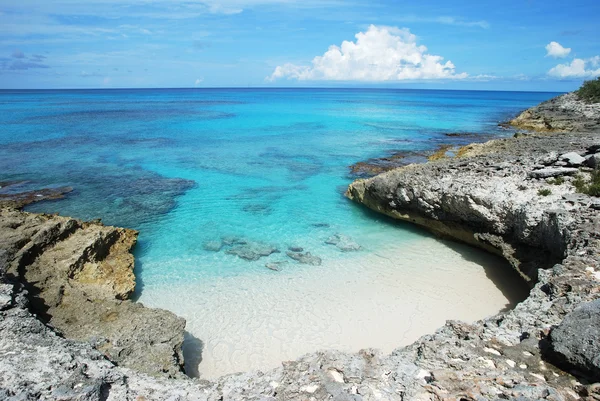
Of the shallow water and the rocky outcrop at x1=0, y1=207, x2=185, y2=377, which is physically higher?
the rocky outcrop at x1=0, y1=207, x2=185, y2=377

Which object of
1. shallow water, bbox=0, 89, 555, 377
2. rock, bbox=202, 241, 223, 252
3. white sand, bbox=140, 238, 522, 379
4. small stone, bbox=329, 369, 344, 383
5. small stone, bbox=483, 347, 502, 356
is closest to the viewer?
small stone, bbox=329, 369, 344, 383

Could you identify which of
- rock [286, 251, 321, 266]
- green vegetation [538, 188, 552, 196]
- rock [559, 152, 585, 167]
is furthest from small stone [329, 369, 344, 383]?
rock [559, 152, 585, 167]

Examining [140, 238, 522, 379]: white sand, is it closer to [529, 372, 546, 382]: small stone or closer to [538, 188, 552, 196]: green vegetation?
[538, 188, 552, 196]: green vegetation

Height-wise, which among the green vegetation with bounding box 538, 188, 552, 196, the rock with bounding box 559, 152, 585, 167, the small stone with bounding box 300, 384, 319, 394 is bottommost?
the small stone with bounding box 300, 384, 319, 394

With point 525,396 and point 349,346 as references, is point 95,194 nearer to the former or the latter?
point 349,346

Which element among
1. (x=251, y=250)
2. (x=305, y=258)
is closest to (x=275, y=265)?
(x=305, y=258)

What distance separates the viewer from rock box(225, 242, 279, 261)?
1420cm

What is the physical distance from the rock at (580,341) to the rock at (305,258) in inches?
321

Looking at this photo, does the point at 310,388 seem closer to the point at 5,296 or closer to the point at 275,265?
the point at 5,296

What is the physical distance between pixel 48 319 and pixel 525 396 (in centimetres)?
939

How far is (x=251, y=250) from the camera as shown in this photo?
1466 cm

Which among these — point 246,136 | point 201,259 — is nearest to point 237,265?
point 201,259

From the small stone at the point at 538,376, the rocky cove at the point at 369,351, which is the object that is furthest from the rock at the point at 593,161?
the small stone at the point at 538,376

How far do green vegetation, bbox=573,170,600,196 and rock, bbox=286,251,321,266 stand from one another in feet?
28.6
